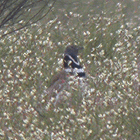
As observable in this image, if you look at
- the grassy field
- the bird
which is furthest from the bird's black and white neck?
the grassy field

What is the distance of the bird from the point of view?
5.17 meters

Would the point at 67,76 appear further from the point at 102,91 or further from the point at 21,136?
the point at 21,136

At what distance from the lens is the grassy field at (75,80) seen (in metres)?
4.81

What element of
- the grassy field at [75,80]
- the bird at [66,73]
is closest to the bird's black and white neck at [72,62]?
the bird at [66,73]

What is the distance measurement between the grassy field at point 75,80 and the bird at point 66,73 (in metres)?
0.11

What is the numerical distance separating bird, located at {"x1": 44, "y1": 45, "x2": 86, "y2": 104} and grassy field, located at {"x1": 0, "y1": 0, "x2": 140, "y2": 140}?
0.11m

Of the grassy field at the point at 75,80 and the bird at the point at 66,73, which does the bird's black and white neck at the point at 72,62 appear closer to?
the bird at the point at 66,73

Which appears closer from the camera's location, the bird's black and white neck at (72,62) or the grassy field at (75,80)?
the grassy field at (75,80)

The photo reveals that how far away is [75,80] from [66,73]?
241 mm

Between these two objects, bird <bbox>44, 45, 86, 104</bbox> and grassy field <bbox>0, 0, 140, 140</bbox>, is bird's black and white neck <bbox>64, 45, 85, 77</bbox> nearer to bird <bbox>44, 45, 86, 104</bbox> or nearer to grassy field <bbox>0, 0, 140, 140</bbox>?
bird <bbox>44, 45, 86, 104</bbox>

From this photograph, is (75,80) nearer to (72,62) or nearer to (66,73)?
(66,73)

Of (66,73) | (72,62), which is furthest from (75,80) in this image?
(72,62)

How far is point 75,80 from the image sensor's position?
16.8 ft

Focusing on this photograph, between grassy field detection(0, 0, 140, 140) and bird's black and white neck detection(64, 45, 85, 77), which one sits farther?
bird's black and white neck detection(64, 45, 85, 77)
